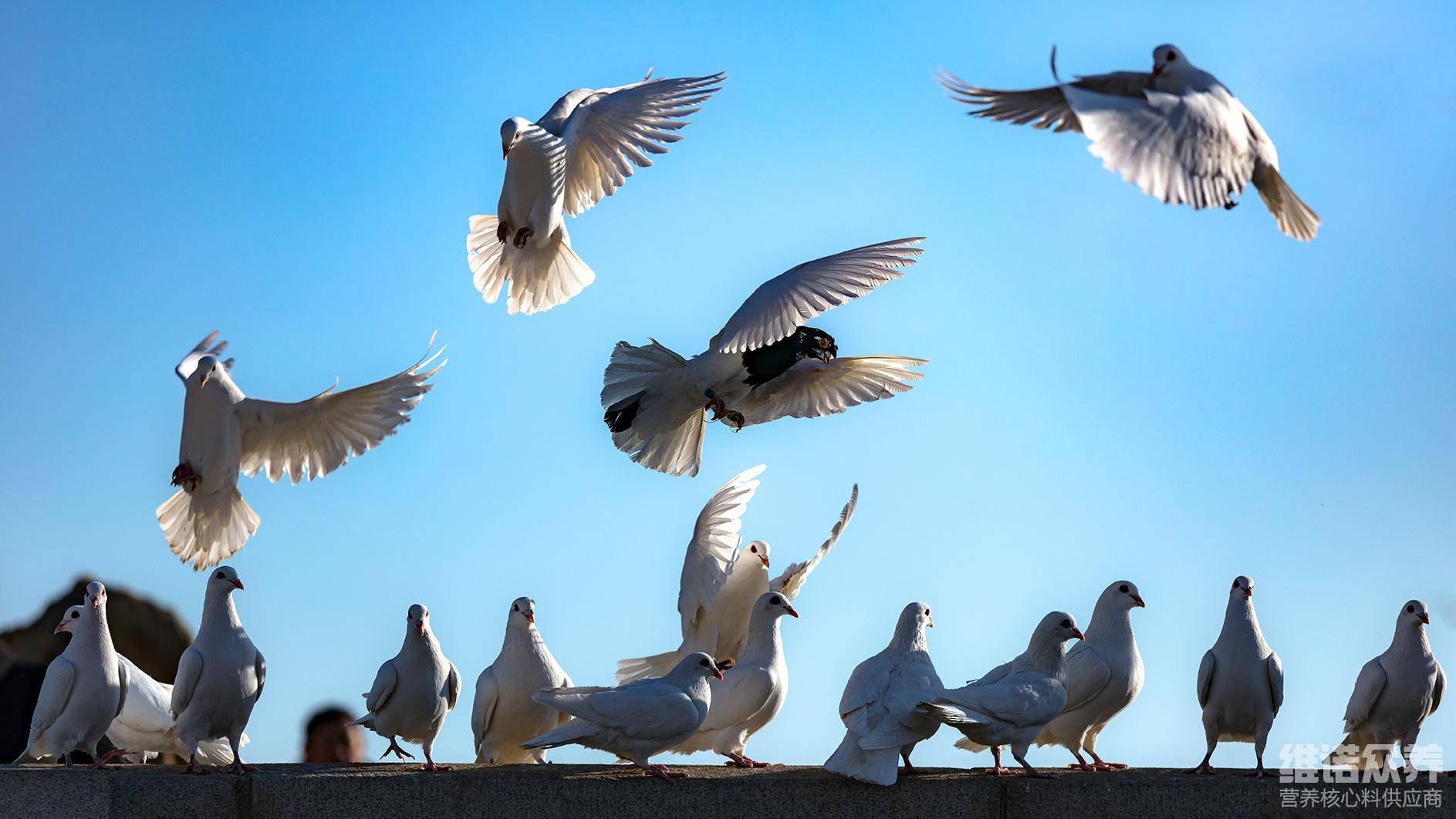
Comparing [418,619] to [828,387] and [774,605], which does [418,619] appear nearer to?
[774,605]

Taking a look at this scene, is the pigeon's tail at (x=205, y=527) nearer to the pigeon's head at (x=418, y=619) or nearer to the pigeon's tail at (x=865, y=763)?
the pigeon's head at (x=418, y=619)

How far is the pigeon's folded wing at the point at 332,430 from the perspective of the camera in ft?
38.3

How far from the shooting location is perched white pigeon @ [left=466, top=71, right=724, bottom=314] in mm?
12453

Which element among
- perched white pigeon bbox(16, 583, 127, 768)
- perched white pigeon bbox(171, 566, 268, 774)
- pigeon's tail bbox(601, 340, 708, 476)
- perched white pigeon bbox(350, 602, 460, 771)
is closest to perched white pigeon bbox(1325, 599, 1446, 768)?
pigeon's tail bbox(601, 340, 708, 476)

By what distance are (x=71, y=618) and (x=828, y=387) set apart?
569 cm

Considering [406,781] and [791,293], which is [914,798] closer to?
[406,781]

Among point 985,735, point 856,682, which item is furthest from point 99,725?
point 985,735

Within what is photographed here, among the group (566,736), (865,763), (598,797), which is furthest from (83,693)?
(865,763)

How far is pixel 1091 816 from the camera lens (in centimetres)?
957

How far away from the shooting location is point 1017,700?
32.2 feet

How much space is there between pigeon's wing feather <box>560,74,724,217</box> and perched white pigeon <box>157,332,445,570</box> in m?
2.04

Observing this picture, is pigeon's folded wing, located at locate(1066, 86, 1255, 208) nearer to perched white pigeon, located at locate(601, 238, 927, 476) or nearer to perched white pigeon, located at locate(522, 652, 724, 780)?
perched white pigeon, located at locate(601, 238, 927, 476)

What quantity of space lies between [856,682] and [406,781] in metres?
2.64

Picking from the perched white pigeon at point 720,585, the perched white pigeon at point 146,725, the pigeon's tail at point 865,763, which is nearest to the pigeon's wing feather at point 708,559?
the perched white pigeon at point 720,585
